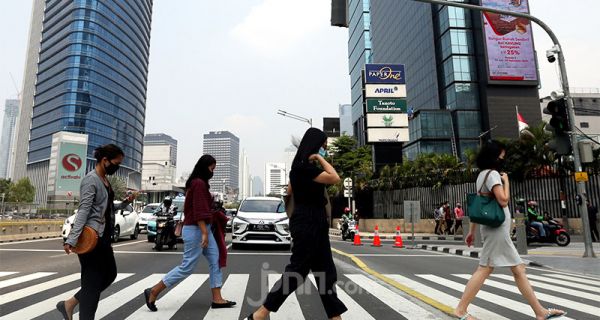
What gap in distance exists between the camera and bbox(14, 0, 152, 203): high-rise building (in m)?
93.1

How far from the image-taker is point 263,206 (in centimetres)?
1145

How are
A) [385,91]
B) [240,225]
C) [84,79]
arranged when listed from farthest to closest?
[84,79] → [385,91] → [240,225]

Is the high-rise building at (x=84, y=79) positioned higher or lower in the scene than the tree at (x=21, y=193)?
higher

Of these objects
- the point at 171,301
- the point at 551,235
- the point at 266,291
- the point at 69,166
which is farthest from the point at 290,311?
the point at 69,166

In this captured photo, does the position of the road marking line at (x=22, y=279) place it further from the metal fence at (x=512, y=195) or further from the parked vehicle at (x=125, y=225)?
the metal fence at (x=512, y=195)

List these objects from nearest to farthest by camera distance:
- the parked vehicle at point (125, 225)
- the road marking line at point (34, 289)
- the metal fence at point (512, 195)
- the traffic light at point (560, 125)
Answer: the road marking line at point (34, 289), the traffic light at point (560, 125), the parked vehicle at point (125, 225), the metal fence at point (512, 195)

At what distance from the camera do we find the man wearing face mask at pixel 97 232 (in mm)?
3158

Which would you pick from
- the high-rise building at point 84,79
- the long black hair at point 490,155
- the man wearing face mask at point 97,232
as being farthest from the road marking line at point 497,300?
the high-rise building at point 84,79

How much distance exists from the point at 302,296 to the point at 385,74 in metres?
27.5

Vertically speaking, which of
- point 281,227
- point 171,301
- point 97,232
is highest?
point 97,232

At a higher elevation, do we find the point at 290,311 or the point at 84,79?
the point at 84,79

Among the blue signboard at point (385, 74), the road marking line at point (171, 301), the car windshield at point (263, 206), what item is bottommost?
the road marking line at point (171, 301)

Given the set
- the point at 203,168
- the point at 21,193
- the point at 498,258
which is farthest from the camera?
the point at 21,193

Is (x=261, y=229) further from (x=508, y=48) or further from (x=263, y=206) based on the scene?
(x=508, y=48)
